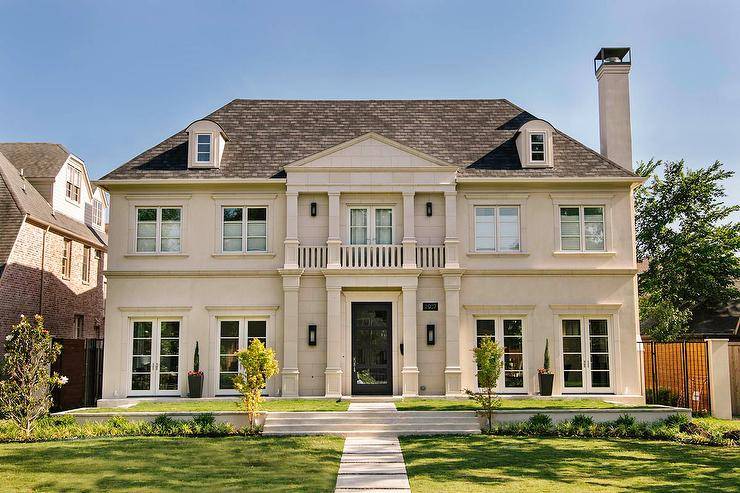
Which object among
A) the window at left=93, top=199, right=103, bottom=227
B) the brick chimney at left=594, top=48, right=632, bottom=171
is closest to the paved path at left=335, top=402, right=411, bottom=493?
the brick chimney at left=594, top=48, right=632, bottom=171

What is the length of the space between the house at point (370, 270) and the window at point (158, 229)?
1.7 inches

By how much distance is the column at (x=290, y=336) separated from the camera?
20.4 m

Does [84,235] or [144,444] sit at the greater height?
[84,235]

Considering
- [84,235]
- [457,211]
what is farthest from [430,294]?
[84,235]

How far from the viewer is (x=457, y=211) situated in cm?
2153

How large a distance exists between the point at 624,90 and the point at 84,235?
69.8ft

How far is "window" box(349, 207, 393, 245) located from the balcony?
43 cm

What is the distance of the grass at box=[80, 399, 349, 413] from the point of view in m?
17.1

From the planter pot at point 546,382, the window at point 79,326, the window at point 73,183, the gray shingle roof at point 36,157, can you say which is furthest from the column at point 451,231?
the window at point 73,183

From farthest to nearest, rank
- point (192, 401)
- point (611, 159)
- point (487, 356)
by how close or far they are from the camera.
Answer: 1. point (611, 159)
2. point (192, 401)
3. point (487, 356)

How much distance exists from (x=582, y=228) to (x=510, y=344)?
14.1ft

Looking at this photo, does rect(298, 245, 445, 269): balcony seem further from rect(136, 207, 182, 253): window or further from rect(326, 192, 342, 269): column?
rect(136, 207, 182, 253): window

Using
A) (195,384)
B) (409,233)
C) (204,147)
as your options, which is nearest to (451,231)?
(409,233)

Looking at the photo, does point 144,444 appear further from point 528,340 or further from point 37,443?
point 528,340
